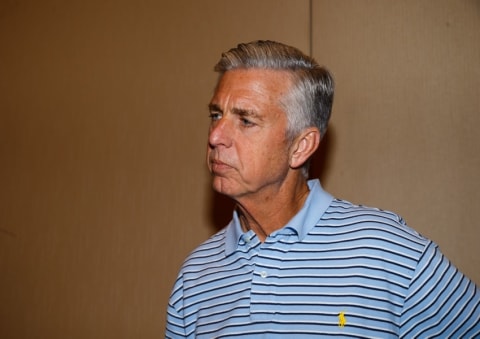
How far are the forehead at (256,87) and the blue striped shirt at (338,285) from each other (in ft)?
0.92

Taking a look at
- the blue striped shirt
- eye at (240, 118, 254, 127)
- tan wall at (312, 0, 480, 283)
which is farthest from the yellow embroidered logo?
tan wall at (312, 0, 480, 283)

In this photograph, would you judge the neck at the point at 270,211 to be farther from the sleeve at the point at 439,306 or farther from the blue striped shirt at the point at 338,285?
the sleeve at the point at 439,306

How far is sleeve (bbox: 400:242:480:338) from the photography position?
1.21 meters

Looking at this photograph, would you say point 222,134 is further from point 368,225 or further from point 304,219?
point 368,225

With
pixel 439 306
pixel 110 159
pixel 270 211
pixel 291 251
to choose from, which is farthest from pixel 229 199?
pixel 439 306

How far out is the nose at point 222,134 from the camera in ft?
4.49

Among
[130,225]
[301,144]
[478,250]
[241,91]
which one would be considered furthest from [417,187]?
[130,225]

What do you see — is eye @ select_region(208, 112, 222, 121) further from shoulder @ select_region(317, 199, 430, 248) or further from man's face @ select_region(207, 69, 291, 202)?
shoulder @ select_region(317, 199, 430, 248)

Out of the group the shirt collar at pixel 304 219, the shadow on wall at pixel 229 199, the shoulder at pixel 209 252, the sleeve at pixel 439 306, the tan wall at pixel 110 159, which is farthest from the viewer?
the tan wall at pixel 110 159

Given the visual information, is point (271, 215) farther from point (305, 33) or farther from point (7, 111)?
point (7, 111)

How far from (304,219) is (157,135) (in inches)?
39.4

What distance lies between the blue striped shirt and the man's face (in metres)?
0.14

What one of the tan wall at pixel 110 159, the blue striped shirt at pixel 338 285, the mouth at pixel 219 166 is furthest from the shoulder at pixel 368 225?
the tan wall at pixel 110 159

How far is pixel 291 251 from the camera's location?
133 centimetres
